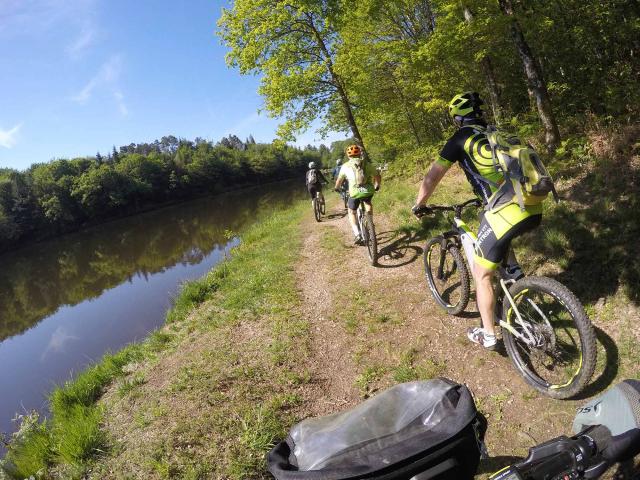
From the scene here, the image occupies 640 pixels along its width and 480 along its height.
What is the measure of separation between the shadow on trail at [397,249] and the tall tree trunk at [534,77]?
10.7 feet

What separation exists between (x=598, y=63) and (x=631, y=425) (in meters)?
9.90

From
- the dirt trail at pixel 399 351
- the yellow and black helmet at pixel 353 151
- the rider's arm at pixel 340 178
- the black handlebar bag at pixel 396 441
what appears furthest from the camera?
the rider's arm at pixel 340 178

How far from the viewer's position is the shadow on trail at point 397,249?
6984 mm

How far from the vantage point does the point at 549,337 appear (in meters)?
3.16

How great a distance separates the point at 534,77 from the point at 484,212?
5.32 meters

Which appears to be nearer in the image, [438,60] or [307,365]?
[307,365]

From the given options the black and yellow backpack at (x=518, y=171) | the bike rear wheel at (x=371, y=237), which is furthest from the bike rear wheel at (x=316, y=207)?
the black and yellow backpack at (x=518, y=171)

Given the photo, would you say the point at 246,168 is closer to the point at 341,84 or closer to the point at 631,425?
the point at 341,84

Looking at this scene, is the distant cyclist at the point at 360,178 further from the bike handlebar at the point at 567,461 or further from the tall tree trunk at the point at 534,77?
the bike handlebar at the point at 567,461

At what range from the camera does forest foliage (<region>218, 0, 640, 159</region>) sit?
303 inches

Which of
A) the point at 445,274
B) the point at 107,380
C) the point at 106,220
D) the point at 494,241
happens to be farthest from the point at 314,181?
the point at 106,220

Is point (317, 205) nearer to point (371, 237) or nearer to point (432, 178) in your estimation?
point (371, 237)

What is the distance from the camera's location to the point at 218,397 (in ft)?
13.6

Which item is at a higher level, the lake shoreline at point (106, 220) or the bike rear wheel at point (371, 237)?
the lake shoreline at point (106, 220)
